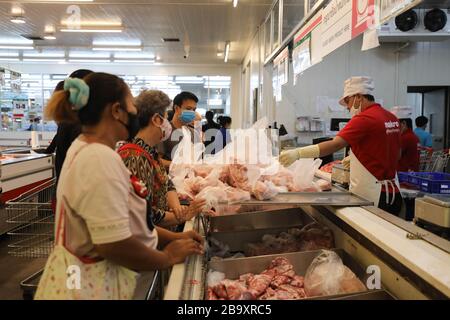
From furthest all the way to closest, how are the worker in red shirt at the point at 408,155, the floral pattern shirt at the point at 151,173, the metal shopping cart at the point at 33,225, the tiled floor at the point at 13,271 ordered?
the worker in red shirt at the point at 408,155
the tiled floor at the point at 13,271
the metal shopping cart at the point at 33,225
the floral pattern shirt at the point at 151,173

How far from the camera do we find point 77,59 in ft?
38.8

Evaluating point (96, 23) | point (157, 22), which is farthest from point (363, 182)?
point (96, 23)

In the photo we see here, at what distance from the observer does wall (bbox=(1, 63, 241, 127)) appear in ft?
41.2

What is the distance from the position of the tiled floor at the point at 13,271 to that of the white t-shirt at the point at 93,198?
2.63 meters

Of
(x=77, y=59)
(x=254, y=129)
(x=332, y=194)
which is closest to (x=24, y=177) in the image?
(x=254, y=129)

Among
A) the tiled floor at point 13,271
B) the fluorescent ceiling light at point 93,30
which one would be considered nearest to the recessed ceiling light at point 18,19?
the fluorescent ceiling light at point 93,30

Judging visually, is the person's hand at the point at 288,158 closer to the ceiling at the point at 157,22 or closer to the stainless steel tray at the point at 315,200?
the stainless steel tray at the point at 315,200

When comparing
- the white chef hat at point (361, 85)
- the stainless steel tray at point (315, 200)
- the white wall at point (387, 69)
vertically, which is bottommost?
the stainless steel tray at point (315, 200)

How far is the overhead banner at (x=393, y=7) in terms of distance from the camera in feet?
5.34

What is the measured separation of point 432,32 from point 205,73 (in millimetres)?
7852

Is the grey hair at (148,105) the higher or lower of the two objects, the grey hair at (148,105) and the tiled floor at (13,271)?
the higher

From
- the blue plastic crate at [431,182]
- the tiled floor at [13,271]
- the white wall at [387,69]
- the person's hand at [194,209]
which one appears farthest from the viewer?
the white wall at [387,69]

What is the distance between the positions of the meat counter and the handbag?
19 centimetres
